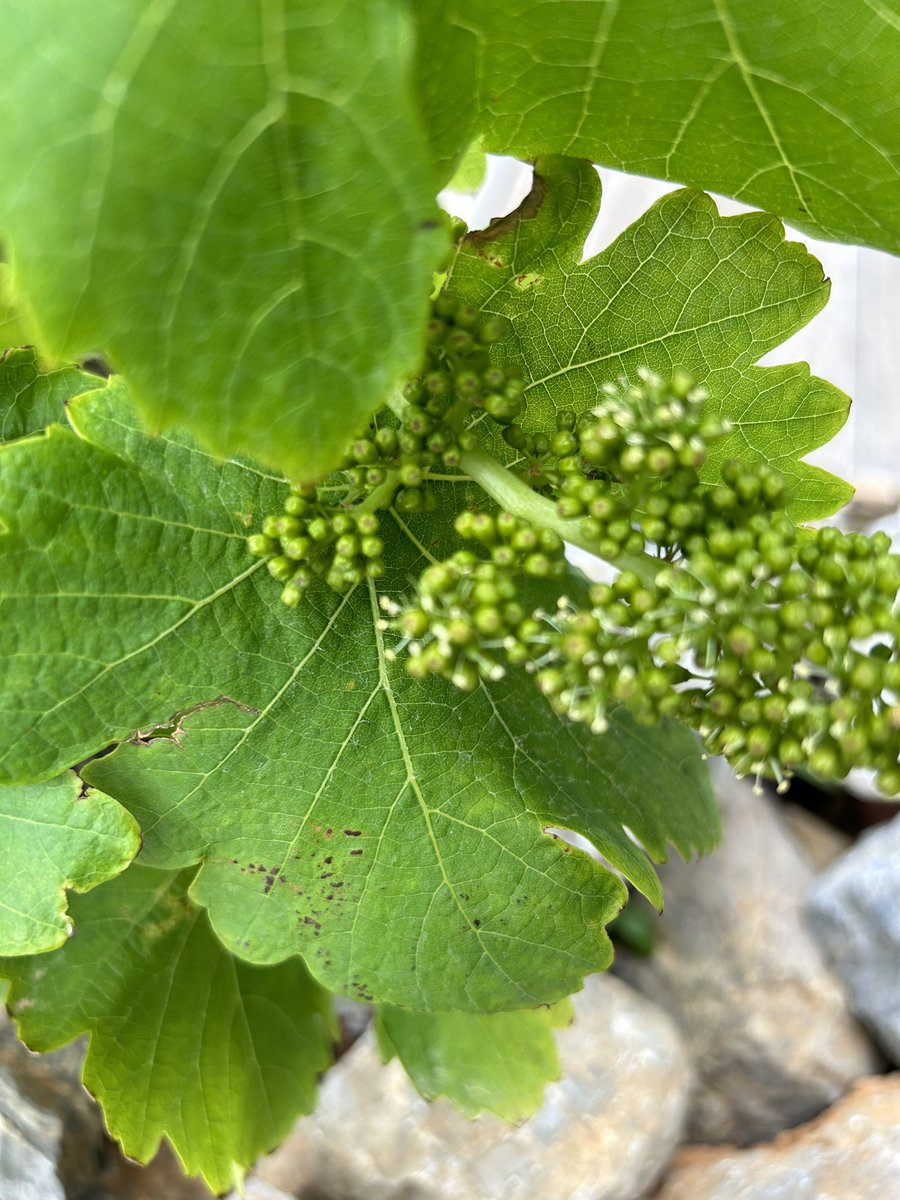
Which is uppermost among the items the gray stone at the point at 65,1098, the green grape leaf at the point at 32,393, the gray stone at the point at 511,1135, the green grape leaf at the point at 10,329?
the green grape leaf at the point at 10,329

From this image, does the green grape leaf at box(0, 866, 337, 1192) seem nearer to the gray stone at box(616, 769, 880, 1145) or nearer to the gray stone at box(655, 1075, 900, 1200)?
the gray stone at box(655, 1075, 900, 1200)

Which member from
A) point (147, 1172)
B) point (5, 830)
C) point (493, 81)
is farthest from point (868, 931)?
point (493, 81)

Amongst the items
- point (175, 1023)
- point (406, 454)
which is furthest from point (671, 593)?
point (175, 1023)

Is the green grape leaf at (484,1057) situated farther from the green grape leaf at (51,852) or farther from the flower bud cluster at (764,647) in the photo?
the flower bud cluster at (764,647)

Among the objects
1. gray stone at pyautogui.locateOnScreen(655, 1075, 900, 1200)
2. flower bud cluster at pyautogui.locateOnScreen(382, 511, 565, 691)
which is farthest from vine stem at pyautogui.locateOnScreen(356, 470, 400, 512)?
gray stone at pyautogui.locateOnScreen(655, 1075, 900, 1200)

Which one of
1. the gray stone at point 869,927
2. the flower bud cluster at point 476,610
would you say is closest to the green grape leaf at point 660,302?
the flower bud cluster at point 476,610

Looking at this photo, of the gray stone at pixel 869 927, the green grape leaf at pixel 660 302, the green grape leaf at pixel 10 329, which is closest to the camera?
the green grape leaf at pixel 660 302
